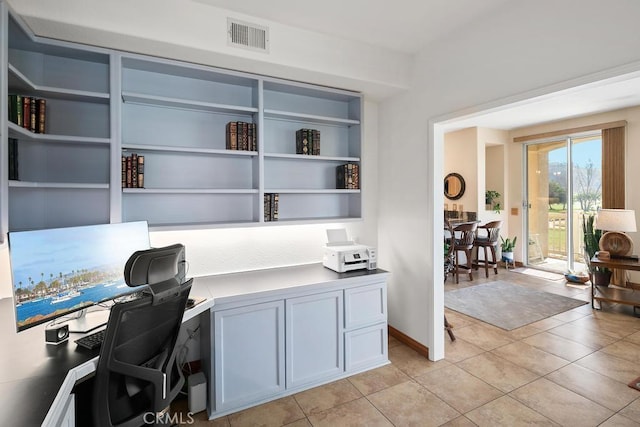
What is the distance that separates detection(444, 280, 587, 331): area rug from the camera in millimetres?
3861

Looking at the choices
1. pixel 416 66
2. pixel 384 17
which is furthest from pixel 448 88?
pixel 384 17

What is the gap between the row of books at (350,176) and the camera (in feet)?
10.2

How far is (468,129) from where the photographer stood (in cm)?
641

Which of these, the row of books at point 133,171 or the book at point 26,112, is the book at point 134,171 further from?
the book at point 26,112

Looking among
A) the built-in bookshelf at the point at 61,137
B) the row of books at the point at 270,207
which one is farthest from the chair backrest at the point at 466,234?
the built-in bookshelf at the point at 61,137

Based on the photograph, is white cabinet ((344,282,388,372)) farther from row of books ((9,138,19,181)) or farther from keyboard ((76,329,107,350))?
row of books ((9,138,19,181))

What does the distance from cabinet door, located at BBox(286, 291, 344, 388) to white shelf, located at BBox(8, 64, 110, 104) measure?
192 centimetres

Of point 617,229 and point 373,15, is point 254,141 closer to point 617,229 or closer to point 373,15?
point 373,15

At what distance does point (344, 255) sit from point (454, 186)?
4837mm

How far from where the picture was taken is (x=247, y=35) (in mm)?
2354

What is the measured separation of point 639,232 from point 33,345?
21.9 feet

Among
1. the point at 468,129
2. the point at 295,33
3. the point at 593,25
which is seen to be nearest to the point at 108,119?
the point at 295,33

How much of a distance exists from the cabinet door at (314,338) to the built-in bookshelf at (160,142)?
0.76 meters

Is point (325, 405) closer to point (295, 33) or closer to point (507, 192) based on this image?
point (295, 33)
